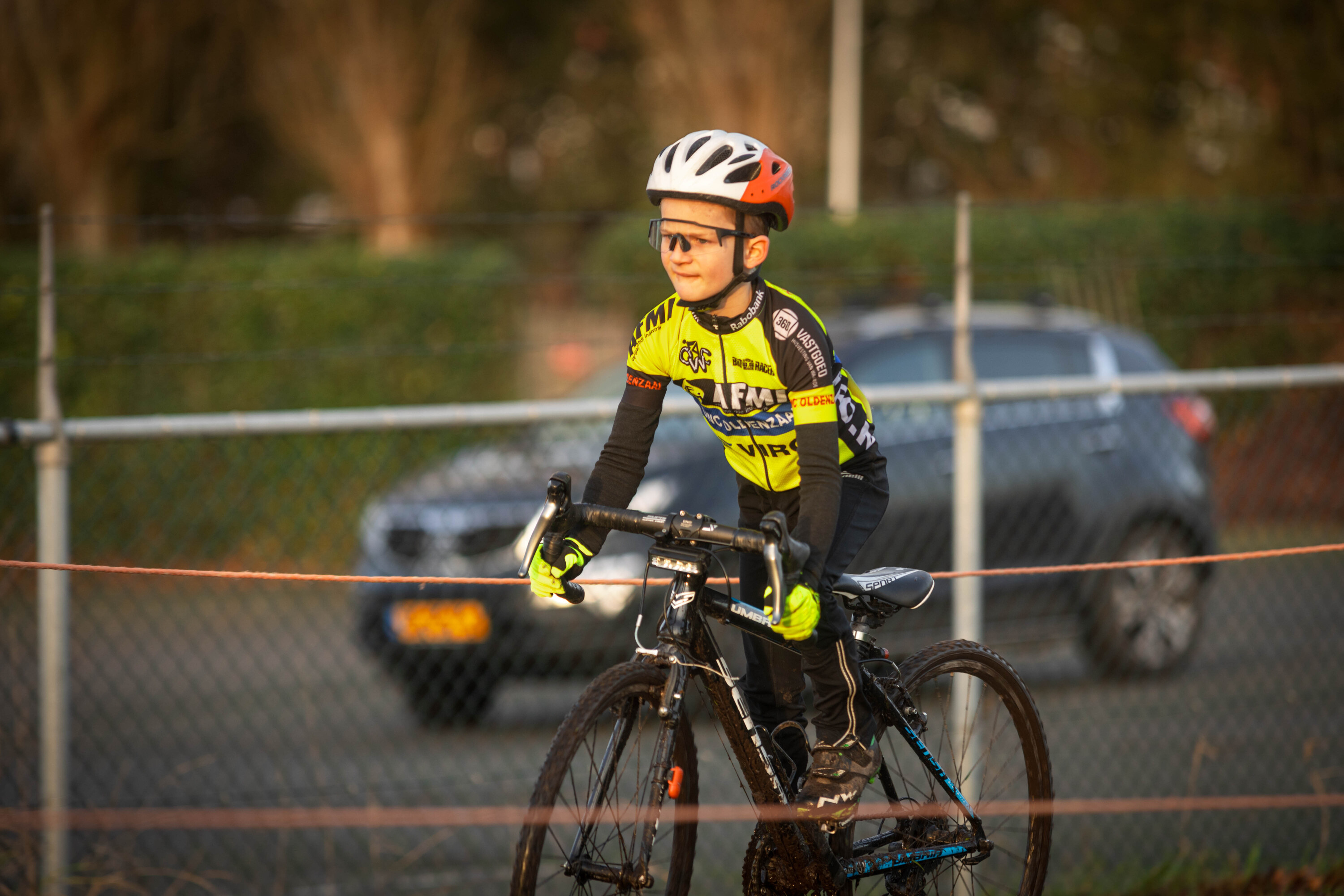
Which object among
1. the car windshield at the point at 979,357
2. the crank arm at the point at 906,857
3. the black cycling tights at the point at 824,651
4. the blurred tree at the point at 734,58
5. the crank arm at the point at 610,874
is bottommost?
the crank arm at the point at 610,874

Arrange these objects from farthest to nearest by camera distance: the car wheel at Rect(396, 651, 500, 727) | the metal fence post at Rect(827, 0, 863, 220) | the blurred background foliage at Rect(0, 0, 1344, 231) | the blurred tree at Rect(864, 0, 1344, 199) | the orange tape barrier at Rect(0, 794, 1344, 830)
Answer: the metal fence post at Rect(827, 0, 863, 220) → the blurred background foliage at Rect(0, 0, 1344, 231) → the blurred tree at Rect(864, 0, 1344, 199) → the car wheel at Rect(396, 651, 500, 727) → the orange tape barrier at Rect(0, 794, 1344, 830)

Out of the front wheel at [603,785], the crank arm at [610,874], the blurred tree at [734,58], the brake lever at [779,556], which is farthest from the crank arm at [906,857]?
the blurred tree at [734,58]

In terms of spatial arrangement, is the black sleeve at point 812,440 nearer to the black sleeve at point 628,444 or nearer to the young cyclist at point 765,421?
the young cyclist at point 765,421

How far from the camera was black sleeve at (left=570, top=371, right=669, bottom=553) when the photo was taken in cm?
306

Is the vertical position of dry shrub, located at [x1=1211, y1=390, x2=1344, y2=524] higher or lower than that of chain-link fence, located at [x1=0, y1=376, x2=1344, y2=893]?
higher

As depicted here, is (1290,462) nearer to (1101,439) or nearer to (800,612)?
(1101,439)

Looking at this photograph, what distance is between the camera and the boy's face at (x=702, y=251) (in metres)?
2.85

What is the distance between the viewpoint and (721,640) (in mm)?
6000

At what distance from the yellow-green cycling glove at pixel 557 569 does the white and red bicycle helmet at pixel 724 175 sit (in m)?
0.83

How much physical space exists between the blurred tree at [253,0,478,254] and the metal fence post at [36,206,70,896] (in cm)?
1417

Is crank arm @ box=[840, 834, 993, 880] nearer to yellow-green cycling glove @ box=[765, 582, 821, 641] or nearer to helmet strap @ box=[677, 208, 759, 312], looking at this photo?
yellow-green cycling glove @ box=[765, 582, 821, 641]

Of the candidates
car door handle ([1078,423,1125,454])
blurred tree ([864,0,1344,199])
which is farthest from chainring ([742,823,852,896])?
blurred tree ([864,0,1344,199])

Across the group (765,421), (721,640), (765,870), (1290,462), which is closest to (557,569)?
(765,421)

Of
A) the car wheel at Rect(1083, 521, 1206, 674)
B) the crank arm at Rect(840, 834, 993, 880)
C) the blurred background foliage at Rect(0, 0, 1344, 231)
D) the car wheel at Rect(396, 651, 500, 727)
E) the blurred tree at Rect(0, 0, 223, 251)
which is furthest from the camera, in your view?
the blurred background foliage at Rect(0, 0, 1344, 231)
